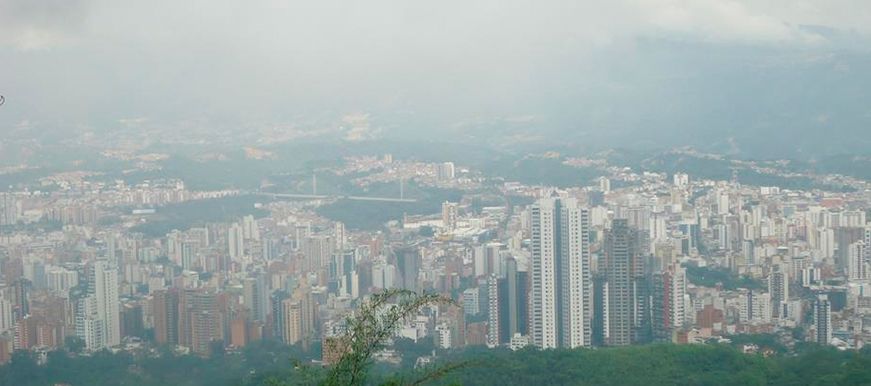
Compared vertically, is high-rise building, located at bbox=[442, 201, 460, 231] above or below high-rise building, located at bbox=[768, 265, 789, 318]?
above

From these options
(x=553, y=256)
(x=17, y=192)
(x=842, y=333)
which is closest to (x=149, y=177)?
(x=17, y=192)

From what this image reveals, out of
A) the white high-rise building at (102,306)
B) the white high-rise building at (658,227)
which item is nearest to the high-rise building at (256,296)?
the white high-rise building at (102,306)

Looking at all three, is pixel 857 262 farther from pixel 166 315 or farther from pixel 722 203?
pixel 166 315

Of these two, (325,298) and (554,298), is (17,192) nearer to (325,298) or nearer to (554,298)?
(325,298)

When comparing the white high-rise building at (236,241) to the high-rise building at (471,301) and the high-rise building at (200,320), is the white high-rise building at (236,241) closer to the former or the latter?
the high-rise building at (200,320)

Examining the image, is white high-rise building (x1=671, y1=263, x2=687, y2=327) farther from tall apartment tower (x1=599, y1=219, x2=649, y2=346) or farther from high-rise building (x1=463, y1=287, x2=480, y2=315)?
high-rise building (x1=463, y1=287, x2=480, y2=315)

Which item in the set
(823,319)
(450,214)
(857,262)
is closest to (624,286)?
(823,319)

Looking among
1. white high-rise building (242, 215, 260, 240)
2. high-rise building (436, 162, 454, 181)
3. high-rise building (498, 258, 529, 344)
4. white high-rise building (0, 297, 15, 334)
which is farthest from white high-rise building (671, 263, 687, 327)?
white high-rise building (0, 297, 15, 334)
